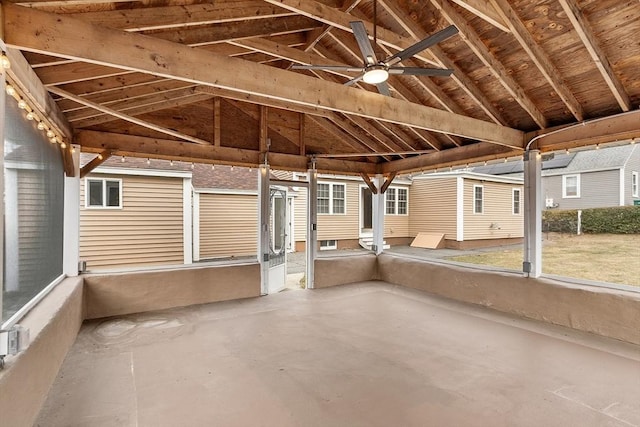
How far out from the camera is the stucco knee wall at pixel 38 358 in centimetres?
188

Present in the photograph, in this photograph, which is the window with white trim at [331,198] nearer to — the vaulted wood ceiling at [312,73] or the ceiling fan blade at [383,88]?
the vaulted wood ceiling at [312,73]

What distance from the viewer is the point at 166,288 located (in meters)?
5.19

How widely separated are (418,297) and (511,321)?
1.60 metres

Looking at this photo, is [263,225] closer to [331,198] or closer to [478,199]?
[331,198]

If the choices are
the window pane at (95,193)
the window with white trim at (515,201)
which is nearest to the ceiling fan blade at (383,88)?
the window pane at (95,193)

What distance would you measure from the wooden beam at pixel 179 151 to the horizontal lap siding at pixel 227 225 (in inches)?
113

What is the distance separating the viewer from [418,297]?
5887mm

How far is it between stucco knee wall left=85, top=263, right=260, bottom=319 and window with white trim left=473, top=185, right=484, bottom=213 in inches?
345

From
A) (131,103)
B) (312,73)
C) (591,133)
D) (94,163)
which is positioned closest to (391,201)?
(312,73)

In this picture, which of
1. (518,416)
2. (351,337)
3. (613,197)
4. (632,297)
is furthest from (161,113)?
(613,197)

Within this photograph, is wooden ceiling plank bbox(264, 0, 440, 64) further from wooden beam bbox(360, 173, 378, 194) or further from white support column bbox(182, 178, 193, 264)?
white support column bbox(182, 178, 193, 264)

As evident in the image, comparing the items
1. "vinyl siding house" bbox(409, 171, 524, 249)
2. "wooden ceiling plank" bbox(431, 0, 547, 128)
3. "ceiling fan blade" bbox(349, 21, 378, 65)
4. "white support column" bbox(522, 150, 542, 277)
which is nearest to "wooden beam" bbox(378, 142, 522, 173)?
"white support column" bbox(522, 150, 542, 277)

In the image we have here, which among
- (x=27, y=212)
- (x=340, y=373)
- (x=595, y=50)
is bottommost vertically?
(x=340, y=373)

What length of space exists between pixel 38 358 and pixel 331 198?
28.8 ft
